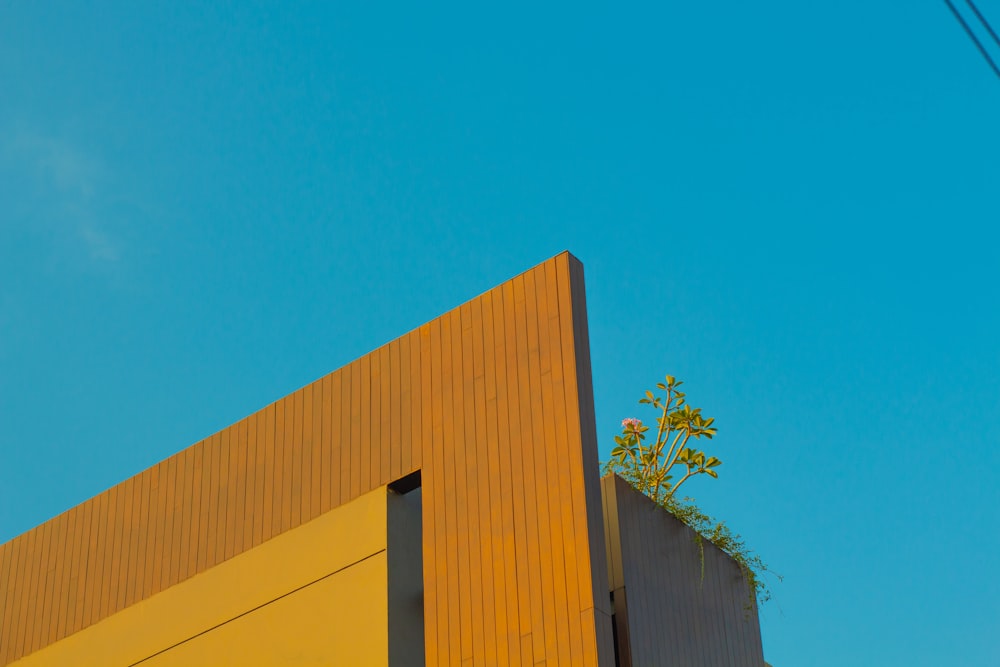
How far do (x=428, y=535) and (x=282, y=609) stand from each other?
1812 millimetres

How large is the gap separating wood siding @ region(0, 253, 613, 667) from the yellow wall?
0.19 m

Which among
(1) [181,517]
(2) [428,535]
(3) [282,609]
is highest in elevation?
(1) [181,517]

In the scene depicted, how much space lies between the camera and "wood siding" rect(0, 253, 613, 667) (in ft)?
29.9

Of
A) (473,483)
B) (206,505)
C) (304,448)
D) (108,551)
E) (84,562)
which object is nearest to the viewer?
(473,483)

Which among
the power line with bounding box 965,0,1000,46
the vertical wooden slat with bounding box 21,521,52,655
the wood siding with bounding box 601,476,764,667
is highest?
the vertical wooden slat with bounding box 21,521,52,655

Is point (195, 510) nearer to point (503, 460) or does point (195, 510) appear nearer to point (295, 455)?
point (295, 455)

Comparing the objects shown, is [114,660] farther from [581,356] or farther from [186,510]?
[581,356]

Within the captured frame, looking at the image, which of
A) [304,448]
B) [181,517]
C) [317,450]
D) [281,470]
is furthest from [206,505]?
[317,450]

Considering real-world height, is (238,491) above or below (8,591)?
above

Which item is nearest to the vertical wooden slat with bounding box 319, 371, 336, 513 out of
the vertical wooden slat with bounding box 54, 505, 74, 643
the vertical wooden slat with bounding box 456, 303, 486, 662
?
Answer: the vertical wooden slat with bounding box 456, 303, 486, 662

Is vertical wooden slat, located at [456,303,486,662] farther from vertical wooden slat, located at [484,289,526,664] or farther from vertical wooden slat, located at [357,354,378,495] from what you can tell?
vertical wooden slat, located at [357,354,378,495]

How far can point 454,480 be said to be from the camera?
1005 cm

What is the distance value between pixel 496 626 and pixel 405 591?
1205mm

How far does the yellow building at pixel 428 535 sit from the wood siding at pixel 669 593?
0.02 metres
